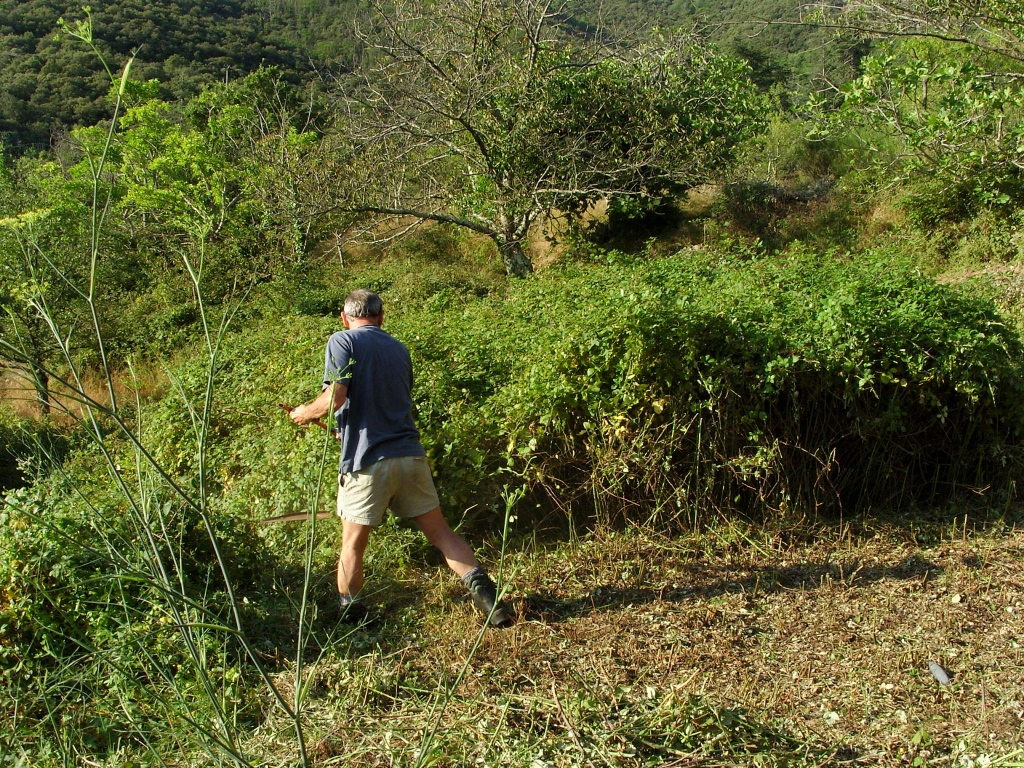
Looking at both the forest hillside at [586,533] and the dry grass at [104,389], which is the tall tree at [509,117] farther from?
the forest hillside at [586,533]

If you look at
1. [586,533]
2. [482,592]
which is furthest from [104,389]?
[482,592]

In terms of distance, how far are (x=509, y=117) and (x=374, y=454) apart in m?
10.3

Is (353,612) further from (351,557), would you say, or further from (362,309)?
(362,309)

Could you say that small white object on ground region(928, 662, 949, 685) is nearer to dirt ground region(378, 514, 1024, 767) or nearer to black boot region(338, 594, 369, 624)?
dirt ground region(378, 514, 1024, 767)

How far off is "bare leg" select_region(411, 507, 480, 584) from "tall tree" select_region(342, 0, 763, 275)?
864cm

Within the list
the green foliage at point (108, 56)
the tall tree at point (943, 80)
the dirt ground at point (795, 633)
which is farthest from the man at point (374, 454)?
the green foliage at point (108, 56)

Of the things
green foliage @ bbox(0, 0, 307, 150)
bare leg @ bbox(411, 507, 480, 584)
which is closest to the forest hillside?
bare leg @ bbox(411, 507, 480, 584)

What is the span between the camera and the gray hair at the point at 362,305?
382 centimetres

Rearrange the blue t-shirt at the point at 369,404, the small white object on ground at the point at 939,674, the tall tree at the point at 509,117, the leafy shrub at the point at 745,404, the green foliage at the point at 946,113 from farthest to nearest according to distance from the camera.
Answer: the tall tree at the point at 509,117 < the green foliage at the point at 946,113 < the leafy shrub at the point at 745,404 < the blue t-shirt at the point at 369,404 < the small white object on ground at the point at 939,674

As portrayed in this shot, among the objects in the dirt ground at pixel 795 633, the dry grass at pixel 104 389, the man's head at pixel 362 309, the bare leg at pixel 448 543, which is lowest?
the dry grass at pixel 104 389

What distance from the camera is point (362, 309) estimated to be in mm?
3818

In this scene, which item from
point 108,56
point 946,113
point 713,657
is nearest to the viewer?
point 713,657

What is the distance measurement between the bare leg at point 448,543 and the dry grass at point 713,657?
0.86 ft

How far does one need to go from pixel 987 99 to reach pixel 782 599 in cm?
689
